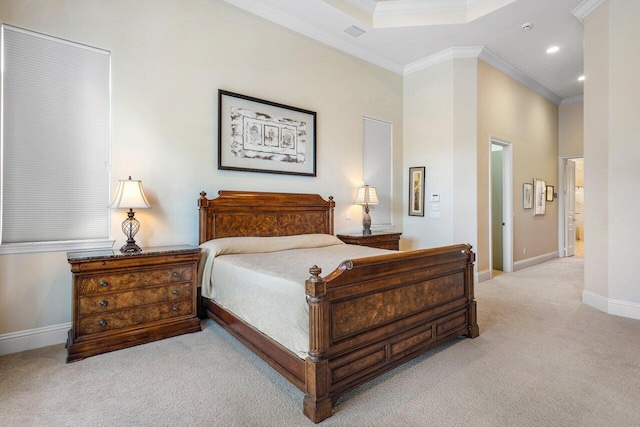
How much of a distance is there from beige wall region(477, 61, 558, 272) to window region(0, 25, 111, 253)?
494 cm

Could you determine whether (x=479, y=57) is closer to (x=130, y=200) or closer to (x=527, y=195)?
(x=527, y=195)

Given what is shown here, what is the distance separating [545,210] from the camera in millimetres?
6809

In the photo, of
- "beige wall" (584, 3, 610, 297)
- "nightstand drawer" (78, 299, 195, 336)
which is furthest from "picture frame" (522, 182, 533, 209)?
"nightstand drawer" (78, 299, 195, 336)

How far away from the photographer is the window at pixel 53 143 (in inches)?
102

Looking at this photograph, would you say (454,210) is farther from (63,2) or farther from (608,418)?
(63,2)

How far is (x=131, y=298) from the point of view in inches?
105

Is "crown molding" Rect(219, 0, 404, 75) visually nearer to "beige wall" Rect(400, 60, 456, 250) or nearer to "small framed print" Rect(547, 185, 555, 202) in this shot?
"beige wall" Rect(400, 60, 456, 250)

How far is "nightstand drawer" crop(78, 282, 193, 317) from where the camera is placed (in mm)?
2492

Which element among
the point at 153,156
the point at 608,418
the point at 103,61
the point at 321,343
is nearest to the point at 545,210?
the point at 608,418

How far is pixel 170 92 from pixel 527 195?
625 cm

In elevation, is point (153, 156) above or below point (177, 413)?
above

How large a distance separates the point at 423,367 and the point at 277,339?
110 cm

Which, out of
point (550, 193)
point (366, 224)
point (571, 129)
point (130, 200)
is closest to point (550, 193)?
point (550, 193)

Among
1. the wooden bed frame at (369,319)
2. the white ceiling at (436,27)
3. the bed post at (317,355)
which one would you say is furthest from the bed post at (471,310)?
the white ceiling at (436,27)
